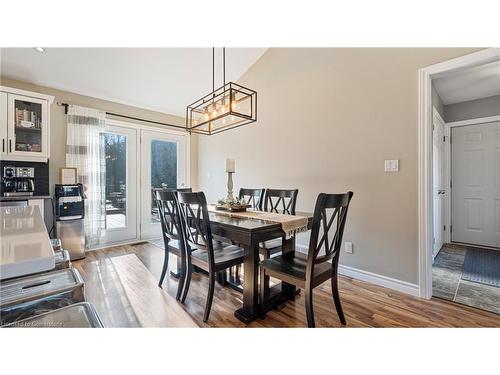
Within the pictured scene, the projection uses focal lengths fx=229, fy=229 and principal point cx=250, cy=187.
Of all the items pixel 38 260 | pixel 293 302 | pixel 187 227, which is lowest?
pixel 293 302

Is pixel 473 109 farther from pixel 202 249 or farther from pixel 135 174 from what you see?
pixel 135 174

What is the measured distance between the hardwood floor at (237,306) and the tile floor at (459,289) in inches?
5.9

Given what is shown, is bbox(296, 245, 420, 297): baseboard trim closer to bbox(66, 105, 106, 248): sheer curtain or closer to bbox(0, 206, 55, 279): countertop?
bbox(0, 206, 55, 279): countertop

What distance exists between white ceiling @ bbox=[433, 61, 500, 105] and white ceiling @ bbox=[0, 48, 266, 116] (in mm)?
2550

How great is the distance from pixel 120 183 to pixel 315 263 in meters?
3.53

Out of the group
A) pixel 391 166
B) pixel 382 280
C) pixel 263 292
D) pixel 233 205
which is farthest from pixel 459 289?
pixel 233 205

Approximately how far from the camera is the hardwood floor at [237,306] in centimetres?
173

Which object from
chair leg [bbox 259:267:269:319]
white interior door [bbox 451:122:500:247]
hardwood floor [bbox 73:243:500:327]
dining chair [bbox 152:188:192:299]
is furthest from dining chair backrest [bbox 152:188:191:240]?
white interior door [bbox 451:122:500:247]

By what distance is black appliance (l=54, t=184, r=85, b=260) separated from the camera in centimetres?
301

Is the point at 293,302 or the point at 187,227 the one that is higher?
the point at 187,227

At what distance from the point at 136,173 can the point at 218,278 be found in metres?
2.58
